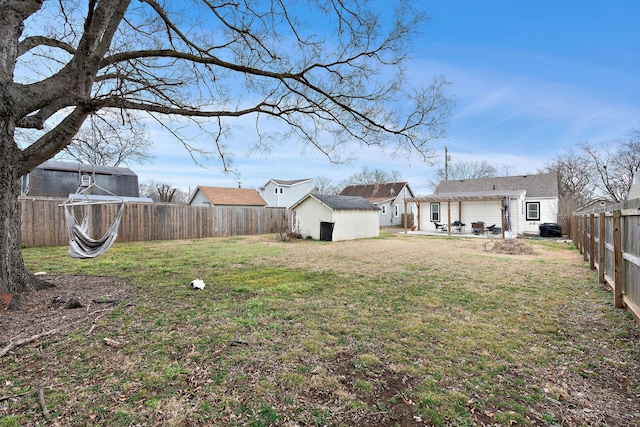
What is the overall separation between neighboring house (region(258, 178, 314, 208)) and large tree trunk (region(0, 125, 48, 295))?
26.2m

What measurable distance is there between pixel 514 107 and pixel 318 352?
527 inches

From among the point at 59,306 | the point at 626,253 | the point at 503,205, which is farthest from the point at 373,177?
the point at 59,306

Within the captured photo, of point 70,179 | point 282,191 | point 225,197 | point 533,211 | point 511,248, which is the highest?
point 70,179

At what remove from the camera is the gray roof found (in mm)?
15195

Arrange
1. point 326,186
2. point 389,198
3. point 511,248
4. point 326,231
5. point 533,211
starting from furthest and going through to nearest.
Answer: point 326,186
point 389,198
point 533,211
point 326,231
point 511,248

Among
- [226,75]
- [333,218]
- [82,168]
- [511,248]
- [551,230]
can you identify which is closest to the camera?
[226,75]

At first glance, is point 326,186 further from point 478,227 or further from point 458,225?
point 478,227

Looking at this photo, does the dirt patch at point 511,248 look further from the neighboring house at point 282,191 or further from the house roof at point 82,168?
the house roof at point 82,168

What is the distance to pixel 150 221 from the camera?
1430 cm

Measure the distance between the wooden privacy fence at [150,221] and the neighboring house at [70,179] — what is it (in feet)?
23.1

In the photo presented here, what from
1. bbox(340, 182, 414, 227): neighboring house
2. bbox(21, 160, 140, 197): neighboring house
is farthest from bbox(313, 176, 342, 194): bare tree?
bbox(21, 160, 140, 197): neighboring house

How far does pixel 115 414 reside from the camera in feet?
6.47

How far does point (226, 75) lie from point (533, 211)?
1966cm

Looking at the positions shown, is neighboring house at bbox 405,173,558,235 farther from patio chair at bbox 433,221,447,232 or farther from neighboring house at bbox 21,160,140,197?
neighboring house at bbox 21,160,140,197
